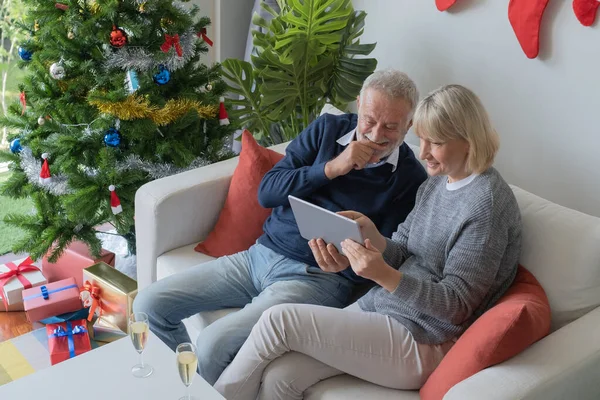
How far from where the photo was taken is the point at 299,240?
7.33 ft

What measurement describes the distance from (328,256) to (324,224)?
0.41ft

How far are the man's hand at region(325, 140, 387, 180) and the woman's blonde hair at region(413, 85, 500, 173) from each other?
1.05 ft

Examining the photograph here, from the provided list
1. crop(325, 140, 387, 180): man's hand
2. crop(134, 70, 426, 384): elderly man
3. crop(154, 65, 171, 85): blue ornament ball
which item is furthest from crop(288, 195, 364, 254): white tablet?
crop(154, 65, 171, 85): blue ornament ball

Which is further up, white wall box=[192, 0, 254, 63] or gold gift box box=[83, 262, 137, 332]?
white wall box=[192, 0, 254, 63]

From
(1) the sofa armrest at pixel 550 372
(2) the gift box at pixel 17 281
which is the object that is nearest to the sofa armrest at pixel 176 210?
(2) the gift box at pixel 17 281

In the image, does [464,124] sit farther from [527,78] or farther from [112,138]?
[112,138]

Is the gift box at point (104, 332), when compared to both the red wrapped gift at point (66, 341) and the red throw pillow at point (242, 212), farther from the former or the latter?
the red throw pillow at point (242, 212)

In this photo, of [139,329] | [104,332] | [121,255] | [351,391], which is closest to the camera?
[139,329]

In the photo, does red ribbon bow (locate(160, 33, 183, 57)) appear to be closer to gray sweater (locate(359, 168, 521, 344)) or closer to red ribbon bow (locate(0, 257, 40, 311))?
red ribbon bow (locate(0, 257, 40, 311))

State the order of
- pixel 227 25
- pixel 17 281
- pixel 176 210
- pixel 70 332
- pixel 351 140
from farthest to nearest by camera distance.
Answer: pixel 227 25 → pixel 17 281 → pixel 70 332 → pixel 176 210 → pixel 351 140

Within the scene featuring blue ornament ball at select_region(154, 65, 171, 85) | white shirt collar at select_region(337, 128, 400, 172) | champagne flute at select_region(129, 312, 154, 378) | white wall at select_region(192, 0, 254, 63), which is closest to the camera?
champagne flute at select_region(129, 312, 154, 378)

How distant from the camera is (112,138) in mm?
2691

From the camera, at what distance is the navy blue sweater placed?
2.21 m

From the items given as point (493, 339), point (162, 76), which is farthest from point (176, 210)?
point (493, 339)
